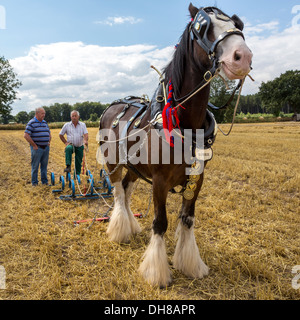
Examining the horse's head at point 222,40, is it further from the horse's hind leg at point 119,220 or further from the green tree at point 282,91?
the green tree at point 282,91

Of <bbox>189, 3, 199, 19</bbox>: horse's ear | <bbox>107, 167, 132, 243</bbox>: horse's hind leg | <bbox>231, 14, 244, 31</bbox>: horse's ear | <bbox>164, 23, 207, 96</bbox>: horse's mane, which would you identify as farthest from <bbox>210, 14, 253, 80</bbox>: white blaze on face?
<bbox>107, 167, 132, 243</bbox>: horse's hind leg

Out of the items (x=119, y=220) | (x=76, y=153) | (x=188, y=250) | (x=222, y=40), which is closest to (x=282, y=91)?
(x=76, y=153)

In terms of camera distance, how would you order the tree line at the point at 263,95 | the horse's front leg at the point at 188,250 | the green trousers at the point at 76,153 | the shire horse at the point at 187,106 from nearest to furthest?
the shire horse at the point at 187,106 → the horse's front leg at the point at 188,250 → the green trousers at the point at 76,153 → the tree line at the point at 263,95

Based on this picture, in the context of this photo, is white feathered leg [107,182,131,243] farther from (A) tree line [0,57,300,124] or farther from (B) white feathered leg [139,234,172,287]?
(A) tree line [0,57,300,124]

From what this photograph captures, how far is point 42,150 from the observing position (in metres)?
6.80

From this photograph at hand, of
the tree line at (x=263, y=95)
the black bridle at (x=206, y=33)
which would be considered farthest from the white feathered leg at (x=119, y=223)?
the tree line at (x=263, y=95)

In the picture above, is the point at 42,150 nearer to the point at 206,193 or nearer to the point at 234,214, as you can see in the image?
the point at 206,193

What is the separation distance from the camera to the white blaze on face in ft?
5.73

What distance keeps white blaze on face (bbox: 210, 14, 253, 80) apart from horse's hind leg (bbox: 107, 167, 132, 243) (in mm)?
2817

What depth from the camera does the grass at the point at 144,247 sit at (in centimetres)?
267

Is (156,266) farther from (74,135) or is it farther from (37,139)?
(37,139)

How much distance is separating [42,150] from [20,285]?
15.4 feet

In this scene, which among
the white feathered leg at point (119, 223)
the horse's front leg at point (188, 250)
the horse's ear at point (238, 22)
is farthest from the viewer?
the white feathered leg at point (119, 223)

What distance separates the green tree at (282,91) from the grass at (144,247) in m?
53.7
